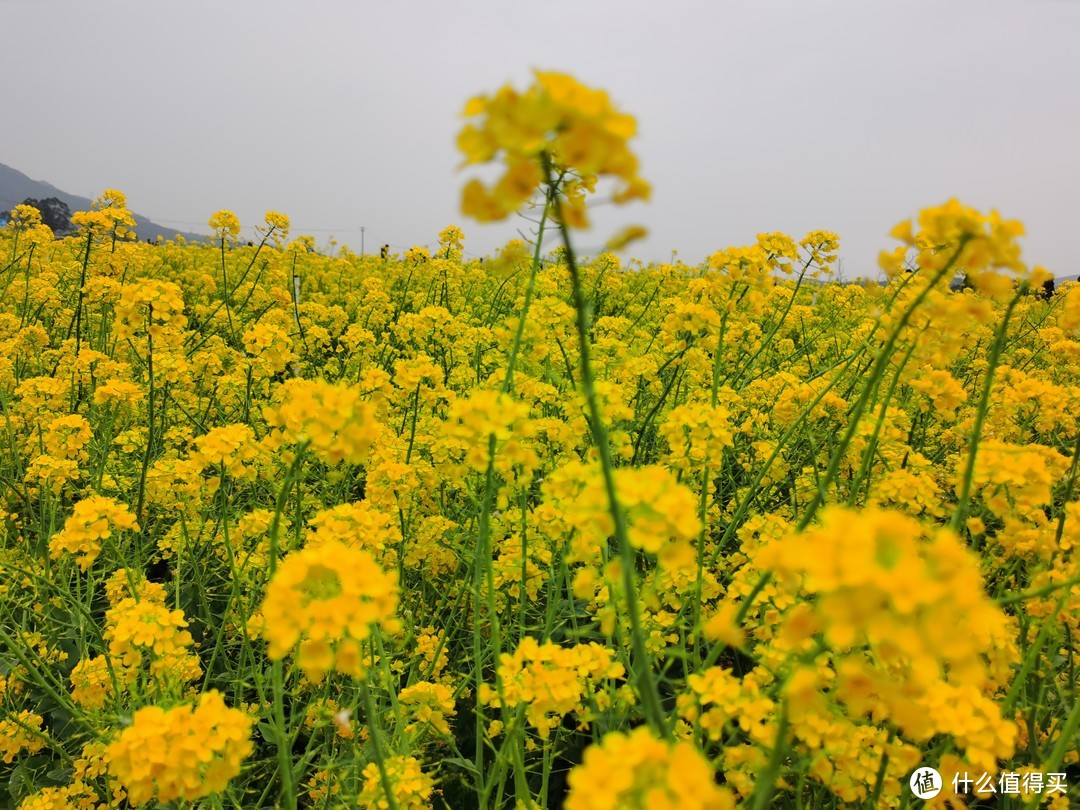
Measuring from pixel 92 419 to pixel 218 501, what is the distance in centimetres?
117

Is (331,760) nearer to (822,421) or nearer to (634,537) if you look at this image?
(634,537)

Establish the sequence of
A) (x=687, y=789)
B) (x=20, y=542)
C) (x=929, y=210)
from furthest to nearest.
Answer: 1. (x=20, y=542)
2. (x=929, y=210)
3. (x=687, y=789)

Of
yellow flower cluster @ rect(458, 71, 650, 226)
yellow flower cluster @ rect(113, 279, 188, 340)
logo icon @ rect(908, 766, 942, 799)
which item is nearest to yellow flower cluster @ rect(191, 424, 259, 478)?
yellow flower cluster @ rect(113, 279, 188, 340)

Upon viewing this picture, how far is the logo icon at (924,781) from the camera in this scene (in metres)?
1.63

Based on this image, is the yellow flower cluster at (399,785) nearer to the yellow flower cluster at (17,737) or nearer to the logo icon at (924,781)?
the logo icon at (924,781)

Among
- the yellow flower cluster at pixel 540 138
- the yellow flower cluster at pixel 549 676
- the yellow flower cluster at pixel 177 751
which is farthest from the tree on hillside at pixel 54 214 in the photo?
the yellow flower cluster at pixel 540 138

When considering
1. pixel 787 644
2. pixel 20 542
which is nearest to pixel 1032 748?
pixel 787 644

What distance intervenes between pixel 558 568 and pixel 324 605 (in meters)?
1.83

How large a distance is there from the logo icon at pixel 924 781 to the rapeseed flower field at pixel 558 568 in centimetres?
4

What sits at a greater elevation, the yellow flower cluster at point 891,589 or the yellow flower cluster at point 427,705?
the yellow flower cluster at point 891,589

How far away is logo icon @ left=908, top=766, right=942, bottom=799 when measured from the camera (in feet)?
5.36

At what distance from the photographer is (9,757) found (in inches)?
96.7

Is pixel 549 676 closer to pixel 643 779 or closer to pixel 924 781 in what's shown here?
pixel 643 779

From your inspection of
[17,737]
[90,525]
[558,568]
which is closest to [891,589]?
[558,568]
